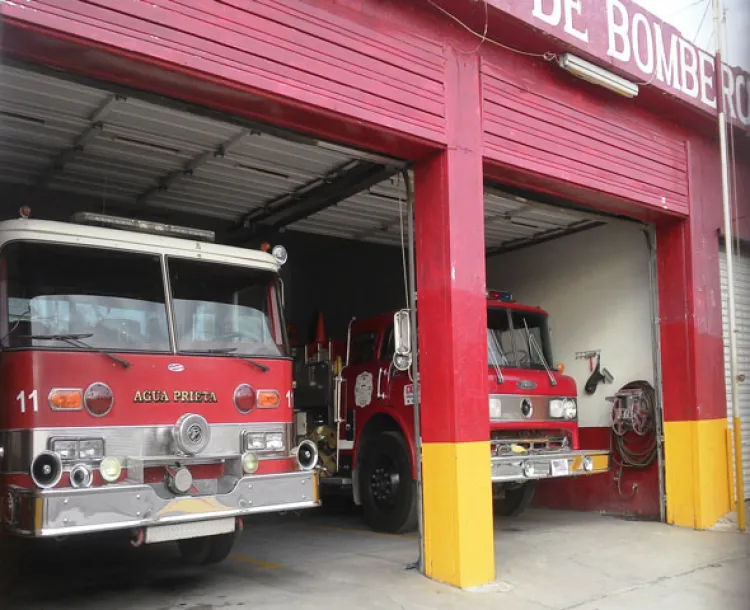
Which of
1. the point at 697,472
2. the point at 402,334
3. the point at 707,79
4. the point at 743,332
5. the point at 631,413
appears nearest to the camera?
the point at 402,334

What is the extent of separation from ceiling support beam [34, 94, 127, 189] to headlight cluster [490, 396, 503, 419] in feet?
15.0

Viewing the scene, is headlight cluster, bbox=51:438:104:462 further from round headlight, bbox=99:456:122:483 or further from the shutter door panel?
the shutter door panel

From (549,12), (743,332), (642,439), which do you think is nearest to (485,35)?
(549,12)

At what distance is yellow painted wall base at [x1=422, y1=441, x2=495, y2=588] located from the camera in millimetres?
6066

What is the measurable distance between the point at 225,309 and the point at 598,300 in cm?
596

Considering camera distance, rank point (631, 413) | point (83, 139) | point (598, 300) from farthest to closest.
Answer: point (598, 300) < point (631, 413) < point (83, 139)

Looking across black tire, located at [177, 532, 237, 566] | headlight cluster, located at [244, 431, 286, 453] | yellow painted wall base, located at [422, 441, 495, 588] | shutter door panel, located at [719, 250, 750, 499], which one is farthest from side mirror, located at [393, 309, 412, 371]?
shutter door panel, located at [719, 250, 750, 499]

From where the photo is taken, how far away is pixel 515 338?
350 inches

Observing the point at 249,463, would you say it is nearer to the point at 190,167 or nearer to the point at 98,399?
the point at 98,399

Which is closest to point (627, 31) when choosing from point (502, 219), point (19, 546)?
point (502, 219)

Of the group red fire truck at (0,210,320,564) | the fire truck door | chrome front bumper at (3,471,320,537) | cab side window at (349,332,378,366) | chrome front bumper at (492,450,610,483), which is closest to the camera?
chrome front bumper at (3,471,320,537)

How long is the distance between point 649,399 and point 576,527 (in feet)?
5.96

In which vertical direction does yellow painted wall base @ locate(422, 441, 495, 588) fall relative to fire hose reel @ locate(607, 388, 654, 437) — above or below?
below

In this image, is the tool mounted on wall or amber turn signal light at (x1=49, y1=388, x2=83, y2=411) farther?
the tool mounted on wall
